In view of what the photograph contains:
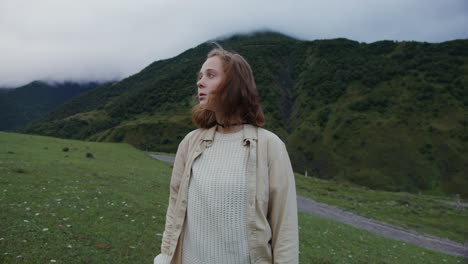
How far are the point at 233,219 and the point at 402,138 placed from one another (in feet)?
390

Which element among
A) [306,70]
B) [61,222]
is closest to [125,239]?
[61,222]

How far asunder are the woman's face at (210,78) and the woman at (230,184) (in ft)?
0.03

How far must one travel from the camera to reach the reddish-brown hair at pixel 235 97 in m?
3.67

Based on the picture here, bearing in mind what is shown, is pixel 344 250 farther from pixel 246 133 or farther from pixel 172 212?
pixel 246 133

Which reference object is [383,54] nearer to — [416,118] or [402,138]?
[416,118]

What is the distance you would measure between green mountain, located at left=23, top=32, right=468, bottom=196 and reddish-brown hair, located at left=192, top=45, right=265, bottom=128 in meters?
76.7

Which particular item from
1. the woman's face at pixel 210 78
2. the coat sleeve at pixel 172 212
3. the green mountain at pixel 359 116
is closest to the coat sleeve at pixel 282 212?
the woman's face at pixel 210 78

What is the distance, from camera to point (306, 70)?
19200 cm

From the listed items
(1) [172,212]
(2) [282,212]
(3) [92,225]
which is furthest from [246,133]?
(3) [92,225]

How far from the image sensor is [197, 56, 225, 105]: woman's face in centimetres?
375

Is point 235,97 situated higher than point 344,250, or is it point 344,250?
point 235,97

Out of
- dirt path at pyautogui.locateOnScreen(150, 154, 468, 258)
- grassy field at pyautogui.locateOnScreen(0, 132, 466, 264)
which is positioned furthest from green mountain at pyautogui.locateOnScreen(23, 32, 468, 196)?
grassy field at pyautogui.locateOnScreen(0, 132, 466, 264)

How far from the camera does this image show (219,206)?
342 cm

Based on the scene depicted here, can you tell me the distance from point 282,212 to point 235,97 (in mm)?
1225
